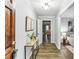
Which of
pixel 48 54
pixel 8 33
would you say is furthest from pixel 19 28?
pixel 48 54

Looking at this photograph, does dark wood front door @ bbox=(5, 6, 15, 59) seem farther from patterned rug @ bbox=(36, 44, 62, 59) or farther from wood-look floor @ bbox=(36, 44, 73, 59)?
patterned rug @ bbox=(36, 44, 62, 59)

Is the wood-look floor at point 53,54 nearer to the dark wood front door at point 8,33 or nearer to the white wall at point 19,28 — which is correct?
the white wall at point 19,28

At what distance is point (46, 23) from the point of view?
1236 cm

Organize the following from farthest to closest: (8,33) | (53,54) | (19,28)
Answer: (53,54) → (19,28) → (8,33)

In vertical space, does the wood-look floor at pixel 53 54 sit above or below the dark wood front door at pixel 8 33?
below

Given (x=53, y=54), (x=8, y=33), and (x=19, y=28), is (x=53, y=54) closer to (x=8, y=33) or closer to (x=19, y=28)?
(x=19, y=28)

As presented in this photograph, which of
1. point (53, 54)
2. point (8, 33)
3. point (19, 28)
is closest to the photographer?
point (8, 33)

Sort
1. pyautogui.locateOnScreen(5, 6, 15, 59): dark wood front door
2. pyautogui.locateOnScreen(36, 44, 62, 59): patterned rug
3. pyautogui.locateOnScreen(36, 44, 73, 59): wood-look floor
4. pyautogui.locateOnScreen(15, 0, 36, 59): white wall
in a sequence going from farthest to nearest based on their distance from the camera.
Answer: pyautogui.locateOnScreen(36, 44, 62, 59): patterned rug, pyautogui.locateOnScreen(36, 44, 73, 59): wood-look floor, pyautogui.locateOnScreen(15, 0, 36, 59): white wall, pyautogui.locateOnScreen(5, 6, 15, 59): dark wood front door

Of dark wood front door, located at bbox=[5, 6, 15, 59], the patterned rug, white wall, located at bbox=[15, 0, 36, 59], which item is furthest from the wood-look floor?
dark wood front door, located at bbox=[5, 6, 15, 59]

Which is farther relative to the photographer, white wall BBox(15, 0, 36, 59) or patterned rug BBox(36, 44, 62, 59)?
patterned rug BBox(36, 44, 62, 59)

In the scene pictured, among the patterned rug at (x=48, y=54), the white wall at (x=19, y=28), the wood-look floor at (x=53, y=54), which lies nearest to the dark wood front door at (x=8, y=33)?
the white wall at (x=19, y=28)

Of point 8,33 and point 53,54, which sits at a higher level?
point 8,33

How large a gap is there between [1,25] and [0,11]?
121 mm

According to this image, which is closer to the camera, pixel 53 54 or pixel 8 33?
pixel 8 33
